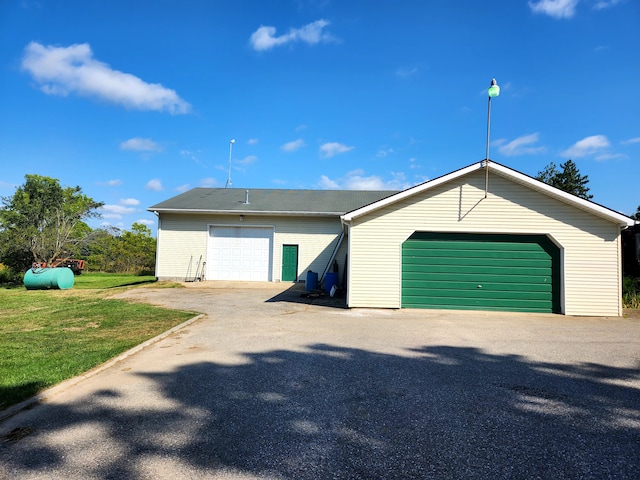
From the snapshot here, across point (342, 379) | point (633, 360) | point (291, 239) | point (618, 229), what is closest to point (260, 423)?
point (342, 379)

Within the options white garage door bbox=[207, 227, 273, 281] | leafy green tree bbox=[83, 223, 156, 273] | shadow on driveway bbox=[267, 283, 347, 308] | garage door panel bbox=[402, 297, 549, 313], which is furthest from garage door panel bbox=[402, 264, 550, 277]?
leafy green tree bbox=[83, 223, 156, 273]

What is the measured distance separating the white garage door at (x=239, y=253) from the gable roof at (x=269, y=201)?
1047 millimetres

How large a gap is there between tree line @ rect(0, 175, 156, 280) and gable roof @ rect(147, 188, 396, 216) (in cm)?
710

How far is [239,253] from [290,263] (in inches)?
99.4

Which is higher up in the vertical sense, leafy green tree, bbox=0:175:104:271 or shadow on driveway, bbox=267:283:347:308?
leafy green tree, bbox=0:175:104:271

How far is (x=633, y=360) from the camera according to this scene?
5.86 meters

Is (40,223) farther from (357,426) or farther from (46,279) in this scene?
(357,426)

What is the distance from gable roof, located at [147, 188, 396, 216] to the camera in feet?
58.2

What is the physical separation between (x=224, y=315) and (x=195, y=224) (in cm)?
961

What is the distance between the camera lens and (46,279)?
15.8 meters

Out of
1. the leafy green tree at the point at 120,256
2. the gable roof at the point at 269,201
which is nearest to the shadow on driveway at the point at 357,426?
the gable roof at the point at 269,201

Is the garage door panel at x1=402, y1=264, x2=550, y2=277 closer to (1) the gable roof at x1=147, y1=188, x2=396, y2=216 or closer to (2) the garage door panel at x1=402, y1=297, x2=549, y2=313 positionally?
(2) the garage door panel at x1=402, y1=297, x2=549, y2=313

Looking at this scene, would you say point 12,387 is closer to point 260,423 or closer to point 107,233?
point 260,423

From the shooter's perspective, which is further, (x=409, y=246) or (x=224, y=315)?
(x=409, y=246)
